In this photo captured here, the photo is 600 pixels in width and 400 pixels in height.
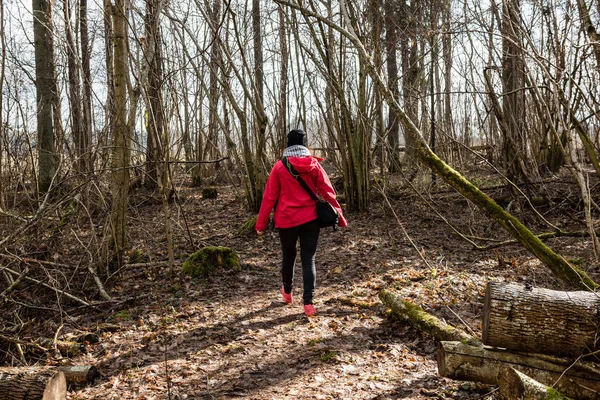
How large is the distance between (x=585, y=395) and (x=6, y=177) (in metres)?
8.39

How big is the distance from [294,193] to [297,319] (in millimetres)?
1347

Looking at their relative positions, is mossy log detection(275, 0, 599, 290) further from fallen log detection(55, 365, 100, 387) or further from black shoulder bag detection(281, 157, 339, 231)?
fallen log detection(55, 365, 100, 387)

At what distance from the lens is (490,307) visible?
3.12m

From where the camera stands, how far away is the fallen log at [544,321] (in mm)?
3016

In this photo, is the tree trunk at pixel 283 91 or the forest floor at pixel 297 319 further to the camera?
the tree trunk at pixel 283 91

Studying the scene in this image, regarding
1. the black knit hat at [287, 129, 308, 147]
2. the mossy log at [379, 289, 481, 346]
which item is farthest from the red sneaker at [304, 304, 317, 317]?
the black knit hat at [287, 129, 308, 147]

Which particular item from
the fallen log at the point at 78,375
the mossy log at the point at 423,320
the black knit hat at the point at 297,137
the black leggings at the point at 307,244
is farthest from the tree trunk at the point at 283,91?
the fallen log at the point at 78,375

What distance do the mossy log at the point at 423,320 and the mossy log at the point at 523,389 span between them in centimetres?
57

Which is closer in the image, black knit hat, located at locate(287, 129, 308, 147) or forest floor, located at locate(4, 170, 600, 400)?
forest floor, located at locate(4, 170, 600, 400)

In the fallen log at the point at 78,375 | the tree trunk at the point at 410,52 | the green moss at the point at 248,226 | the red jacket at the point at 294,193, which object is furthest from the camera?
the tree trunk at the point at 410,52

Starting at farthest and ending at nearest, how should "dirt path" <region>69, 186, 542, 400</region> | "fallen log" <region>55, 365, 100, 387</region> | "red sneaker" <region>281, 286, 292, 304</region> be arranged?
"red sneaker" <region>281, 286, 292, 304</region> < "fallen log" <region>55, 365, 100, 387</region> < "dirt path" <region>69, 186, 542, 400</region>

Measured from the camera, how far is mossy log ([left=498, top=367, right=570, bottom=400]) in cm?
260

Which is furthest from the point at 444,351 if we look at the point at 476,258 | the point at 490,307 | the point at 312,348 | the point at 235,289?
the point at 476,258

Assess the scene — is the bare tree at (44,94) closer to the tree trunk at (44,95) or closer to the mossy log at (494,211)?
the tree trunk at (44,95)
